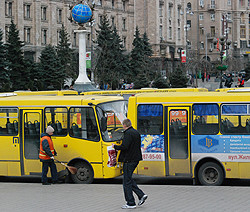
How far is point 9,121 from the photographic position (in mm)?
15406

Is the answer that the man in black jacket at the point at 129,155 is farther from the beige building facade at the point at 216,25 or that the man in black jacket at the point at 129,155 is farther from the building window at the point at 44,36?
the beige building facade at the point at 216,25

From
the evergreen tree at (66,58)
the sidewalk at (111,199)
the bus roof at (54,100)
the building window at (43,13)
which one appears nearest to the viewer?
the sidewalk at (111,199)

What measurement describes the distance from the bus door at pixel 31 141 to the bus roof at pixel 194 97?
287 centimetres

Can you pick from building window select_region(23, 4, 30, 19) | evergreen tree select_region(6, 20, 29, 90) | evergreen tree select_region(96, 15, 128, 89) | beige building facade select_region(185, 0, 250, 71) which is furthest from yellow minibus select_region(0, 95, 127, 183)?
beige building facade select_region(185, 0, 250, 71)

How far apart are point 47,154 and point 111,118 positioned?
81.3 inches

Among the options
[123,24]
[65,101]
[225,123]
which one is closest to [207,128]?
[225,123]

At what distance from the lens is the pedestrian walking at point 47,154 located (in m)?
13.8

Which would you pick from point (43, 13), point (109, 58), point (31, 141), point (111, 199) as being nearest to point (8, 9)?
point (43, 13)

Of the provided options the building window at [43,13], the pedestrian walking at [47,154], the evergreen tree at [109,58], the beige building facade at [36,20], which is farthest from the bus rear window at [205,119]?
the building window at [43,13]

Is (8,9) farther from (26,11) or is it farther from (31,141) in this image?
(31,141)

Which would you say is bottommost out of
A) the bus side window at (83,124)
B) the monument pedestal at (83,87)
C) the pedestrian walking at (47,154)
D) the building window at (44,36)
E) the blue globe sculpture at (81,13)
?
the pedestrian walking at (47,154)

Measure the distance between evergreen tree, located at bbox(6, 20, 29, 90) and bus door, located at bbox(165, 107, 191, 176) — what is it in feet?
136

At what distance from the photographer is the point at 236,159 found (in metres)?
13.8

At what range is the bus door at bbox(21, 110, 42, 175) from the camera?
1509 centimetres
